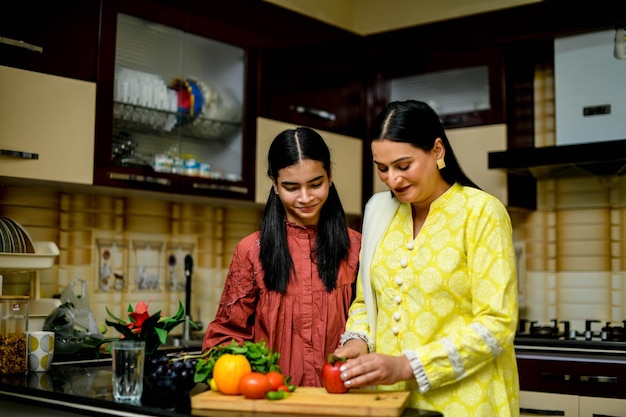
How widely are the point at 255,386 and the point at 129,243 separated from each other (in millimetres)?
1993

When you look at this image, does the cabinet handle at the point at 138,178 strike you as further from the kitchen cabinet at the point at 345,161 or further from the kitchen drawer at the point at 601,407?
the kitchen drawer at the point at 601,407

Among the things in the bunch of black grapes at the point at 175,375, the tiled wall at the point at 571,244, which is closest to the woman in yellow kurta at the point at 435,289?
the bunch of black grapes at the point at 175,375

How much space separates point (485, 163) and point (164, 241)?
1528mm

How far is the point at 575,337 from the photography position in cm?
337

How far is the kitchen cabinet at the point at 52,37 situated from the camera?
2736 millimetres

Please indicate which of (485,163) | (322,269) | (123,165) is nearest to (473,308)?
(322,269)

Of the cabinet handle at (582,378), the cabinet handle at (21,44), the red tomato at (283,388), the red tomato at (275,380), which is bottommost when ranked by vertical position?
the cabinet handle at (582,378)

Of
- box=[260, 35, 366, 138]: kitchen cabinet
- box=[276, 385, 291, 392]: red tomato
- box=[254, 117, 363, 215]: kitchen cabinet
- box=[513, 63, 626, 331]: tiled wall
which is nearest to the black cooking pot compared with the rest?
box=[513, 63, 626, 331]: tiled wall

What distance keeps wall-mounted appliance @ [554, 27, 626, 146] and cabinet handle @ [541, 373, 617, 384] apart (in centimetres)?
105

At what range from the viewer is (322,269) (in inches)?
86.1

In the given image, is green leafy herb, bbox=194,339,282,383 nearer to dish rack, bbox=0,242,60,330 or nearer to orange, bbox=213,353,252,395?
orange, bbox=213,353,252,395

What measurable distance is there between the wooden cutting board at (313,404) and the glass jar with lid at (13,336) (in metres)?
0.89

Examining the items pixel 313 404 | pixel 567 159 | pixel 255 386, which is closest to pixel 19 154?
pixel 255 386

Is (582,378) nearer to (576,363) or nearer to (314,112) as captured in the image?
(576,363)
